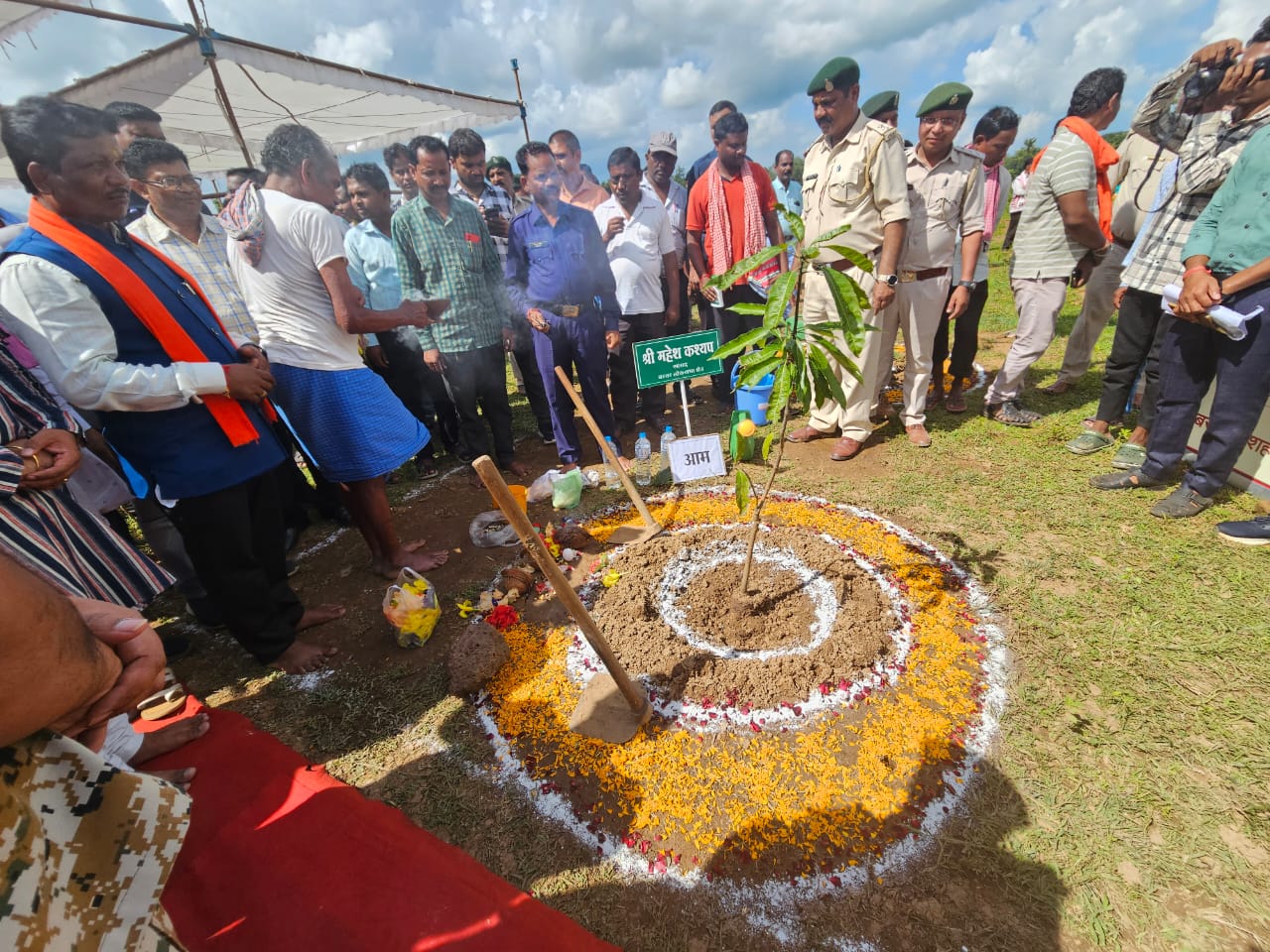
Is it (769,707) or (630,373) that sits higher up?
(630,373)

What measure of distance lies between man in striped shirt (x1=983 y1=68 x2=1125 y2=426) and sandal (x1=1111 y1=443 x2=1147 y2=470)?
87 cm

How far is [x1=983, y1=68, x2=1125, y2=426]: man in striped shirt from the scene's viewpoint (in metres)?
4.14

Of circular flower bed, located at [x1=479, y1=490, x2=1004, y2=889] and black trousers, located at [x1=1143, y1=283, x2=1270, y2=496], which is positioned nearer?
circular flower bed, located at [x1=479, y1=490, x2=1004, y2=889]

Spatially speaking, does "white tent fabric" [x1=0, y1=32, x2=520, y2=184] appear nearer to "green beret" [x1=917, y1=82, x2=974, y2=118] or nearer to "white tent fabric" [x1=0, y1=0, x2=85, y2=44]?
"white tent fabric" [x1=0, y1=0, x2=85, y2=44]

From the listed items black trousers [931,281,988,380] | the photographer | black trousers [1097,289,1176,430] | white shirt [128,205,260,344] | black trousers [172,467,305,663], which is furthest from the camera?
black trousers [931,281,988,380]

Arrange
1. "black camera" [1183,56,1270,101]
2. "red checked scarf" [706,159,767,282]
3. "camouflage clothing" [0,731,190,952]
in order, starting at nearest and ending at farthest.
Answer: "camouflage clothing" [0,731,190,952] → "black camera" [1183,56,1270,101] → "red checked scarf" [706,159,767,282]

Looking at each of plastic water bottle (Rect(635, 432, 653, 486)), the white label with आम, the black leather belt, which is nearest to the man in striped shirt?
the white label with आम

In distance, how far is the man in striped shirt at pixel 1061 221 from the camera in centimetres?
414

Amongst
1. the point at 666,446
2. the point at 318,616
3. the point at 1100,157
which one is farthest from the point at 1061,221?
the point at 318,616

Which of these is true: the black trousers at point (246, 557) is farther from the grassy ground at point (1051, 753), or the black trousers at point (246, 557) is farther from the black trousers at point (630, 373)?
the black trousers at point (630, 373)

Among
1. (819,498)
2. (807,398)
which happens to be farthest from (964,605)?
(807,398)

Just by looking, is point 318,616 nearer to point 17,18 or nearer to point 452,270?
point 452,270

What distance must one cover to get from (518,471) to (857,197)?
151 inches

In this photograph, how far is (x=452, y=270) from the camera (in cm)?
432
